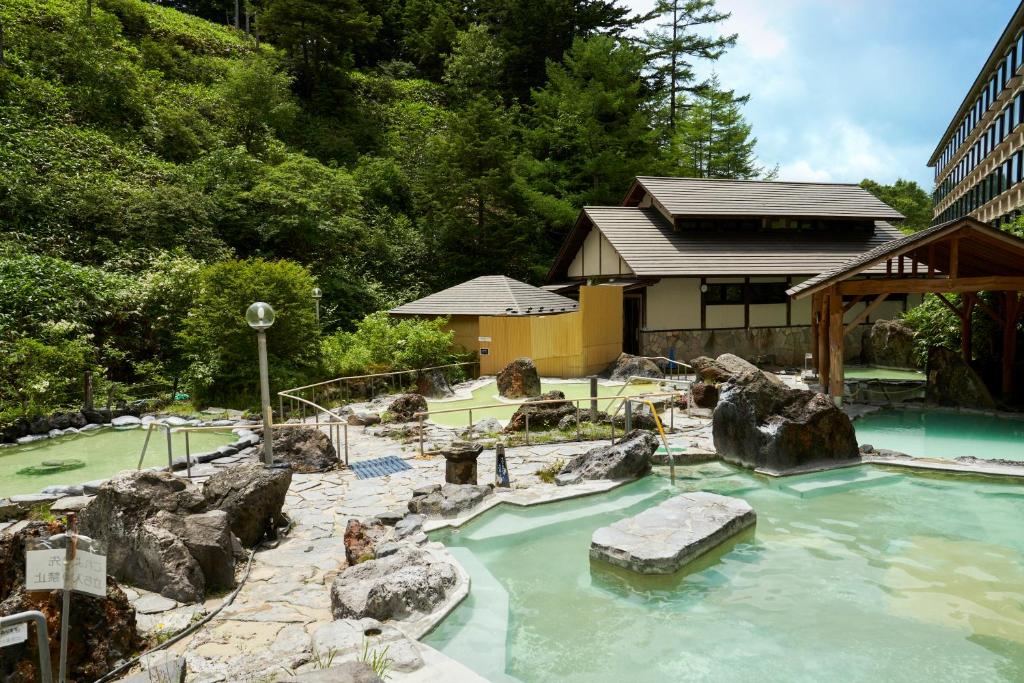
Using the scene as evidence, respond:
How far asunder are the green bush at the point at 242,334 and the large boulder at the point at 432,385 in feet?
9.20

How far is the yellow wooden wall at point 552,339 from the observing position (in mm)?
20125

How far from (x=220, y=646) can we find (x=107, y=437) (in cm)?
979

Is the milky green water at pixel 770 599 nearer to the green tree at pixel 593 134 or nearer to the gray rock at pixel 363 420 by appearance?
the gray rock at pixel 363 420

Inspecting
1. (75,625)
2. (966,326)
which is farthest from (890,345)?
(75,625)

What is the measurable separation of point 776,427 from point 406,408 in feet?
23.8

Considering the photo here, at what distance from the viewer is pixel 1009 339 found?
15.4 metres

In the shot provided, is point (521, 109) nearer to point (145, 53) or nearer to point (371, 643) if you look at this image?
point (145, 53)

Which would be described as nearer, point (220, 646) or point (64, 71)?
point (220, 646)

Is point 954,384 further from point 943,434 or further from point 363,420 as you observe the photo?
point 363,420

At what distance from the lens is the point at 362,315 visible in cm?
2545

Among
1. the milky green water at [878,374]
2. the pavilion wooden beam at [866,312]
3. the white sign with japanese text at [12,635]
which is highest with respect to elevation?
the pavilion wooden beam at [866,312]

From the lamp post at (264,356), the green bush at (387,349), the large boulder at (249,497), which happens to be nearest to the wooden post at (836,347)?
the green bush at (387,349)

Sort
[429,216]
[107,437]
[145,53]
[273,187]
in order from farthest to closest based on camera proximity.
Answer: [145,53]
[429,216]
[273,187]
[107,437]

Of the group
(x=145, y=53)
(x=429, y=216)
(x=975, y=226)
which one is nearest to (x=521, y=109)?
(x=429, y=216)
